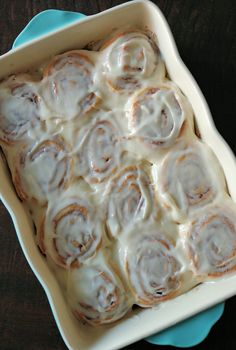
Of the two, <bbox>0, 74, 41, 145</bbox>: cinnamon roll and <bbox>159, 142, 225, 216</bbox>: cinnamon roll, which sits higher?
<bbox>0, 74, 41, 145</bbox>: cinnamon roll

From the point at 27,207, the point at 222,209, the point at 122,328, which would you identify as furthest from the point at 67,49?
the point at 122,328

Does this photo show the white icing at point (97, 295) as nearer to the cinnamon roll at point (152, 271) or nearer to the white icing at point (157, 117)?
the cinnamon roll at point (152, 271)

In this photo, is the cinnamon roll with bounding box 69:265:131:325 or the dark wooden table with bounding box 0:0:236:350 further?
the dark wooden table with bounding box 0:0:236:350

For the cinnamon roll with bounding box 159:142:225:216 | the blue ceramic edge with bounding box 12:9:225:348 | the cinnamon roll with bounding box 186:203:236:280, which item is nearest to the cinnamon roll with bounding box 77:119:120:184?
the cinnamon roll with bounding box 159:142:225:216

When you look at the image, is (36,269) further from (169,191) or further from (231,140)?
Answer: (231,140)

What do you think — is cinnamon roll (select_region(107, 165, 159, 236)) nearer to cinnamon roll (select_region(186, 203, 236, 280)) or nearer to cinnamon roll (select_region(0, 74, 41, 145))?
cinnamon roll (select_region(186, 203, 236, 280))

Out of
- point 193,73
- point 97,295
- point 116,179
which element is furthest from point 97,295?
point 193,73

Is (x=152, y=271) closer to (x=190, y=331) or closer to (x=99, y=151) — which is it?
(x=190, y=331)
